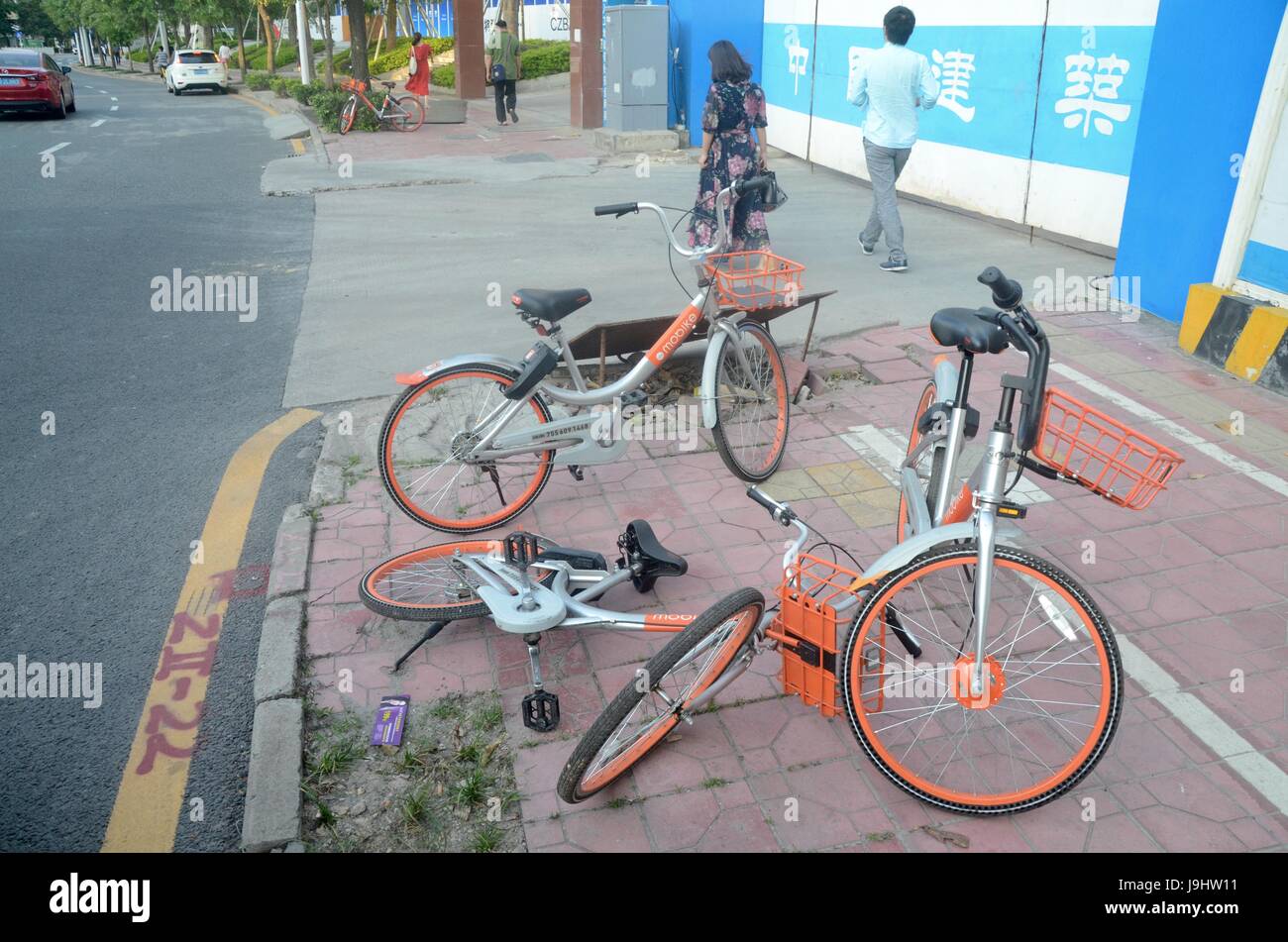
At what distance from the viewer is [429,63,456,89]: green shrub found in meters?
29.2

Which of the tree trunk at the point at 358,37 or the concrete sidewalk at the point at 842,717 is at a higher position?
the tree trunk at the point at 358,37

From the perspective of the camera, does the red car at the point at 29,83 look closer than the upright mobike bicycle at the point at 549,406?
No

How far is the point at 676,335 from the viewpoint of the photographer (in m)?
4.89

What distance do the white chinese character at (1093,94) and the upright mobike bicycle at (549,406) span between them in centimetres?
479

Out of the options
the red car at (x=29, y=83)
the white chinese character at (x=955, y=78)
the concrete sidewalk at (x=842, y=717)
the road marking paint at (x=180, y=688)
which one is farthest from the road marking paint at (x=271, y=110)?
the road marking paint at (x=180, y=688)

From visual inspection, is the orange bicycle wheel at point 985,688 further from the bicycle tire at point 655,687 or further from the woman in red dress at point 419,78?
the woman in red dress at point 419,78

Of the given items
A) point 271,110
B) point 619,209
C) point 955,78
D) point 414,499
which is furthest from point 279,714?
point 271,110

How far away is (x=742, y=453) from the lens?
516 centimetres

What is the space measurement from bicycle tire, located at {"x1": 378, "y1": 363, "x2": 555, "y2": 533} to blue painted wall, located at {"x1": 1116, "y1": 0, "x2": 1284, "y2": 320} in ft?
15.6

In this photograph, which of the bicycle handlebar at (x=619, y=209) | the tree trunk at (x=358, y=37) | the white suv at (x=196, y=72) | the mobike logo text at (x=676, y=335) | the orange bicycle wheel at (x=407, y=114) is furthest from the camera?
the white suv at (x=196, y=72)

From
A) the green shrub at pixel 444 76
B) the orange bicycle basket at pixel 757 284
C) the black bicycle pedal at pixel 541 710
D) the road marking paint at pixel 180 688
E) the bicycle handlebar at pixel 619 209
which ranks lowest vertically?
the road marking paint at pixel 180 688

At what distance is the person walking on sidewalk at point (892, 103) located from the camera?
8.22m

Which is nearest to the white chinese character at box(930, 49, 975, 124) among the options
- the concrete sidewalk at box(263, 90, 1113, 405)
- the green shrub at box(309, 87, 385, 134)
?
the concrete sidewalk at box(263, 90, 1113, 405)

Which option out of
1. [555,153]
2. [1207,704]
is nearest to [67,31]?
[555,153]
